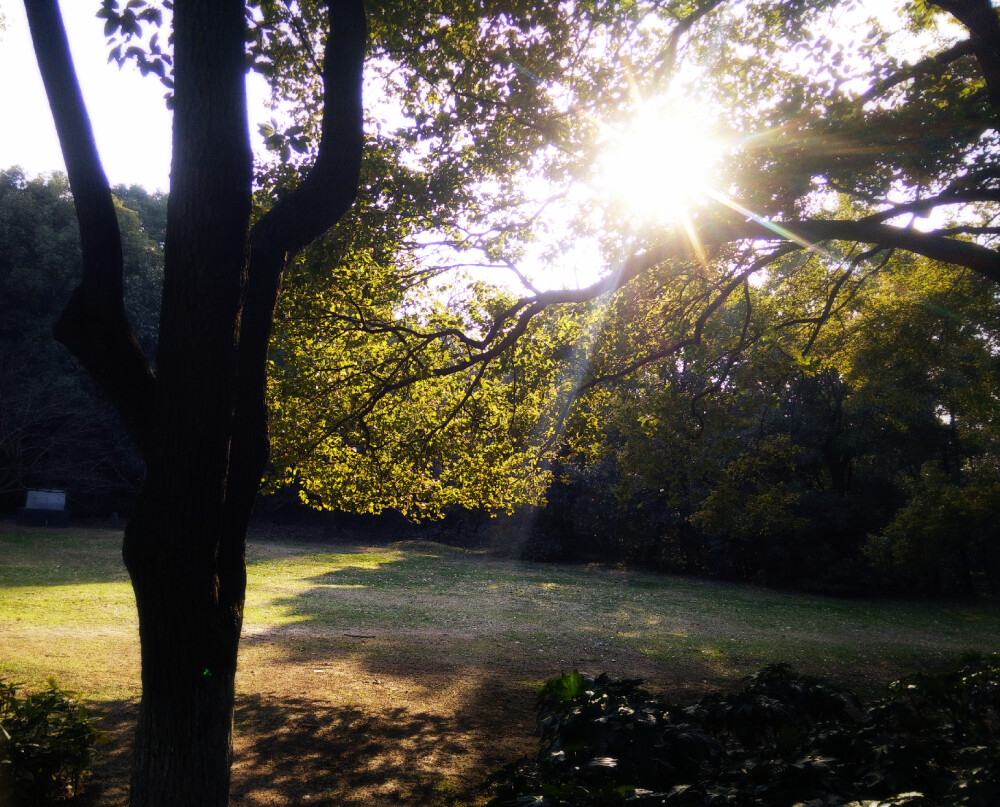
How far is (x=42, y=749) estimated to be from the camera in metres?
4.56

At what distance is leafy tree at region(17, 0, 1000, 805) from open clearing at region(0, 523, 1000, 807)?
2.26m

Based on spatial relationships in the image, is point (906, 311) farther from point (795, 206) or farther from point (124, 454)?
point (124, 454)

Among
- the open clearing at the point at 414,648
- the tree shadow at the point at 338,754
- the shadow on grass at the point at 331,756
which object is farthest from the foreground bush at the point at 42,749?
the tree shadow at the point at 338,754

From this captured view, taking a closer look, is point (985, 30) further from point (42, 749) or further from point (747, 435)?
point (747, 435)

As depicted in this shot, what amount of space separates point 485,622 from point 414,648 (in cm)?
329

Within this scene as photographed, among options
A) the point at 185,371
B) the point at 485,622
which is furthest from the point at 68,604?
the point at 185,371

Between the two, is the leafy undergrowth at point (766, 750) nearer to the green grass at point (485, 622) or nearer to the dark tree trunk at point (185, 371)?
the dark tree trunk at point (185, 371)

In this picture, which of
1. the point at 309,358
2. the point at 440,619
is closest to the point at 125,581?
the point at 440,619

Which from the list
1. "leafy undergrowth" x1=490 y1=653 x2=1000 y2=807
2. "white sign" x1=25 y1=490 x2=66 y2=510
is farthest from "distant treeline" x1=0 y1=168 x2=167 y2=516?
"leafy undergrowth" x1=490 y1=653 x2=1000 y2=807

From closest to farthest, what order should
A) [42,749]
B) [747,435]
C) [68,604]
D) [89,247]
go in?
1. [89,247]
2. [42,749]
3. [68,604]
4. [747,435]

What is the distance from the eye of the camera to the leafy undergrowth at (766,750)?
326 centimetres

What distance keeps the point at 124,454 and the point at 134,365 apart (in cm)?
3276

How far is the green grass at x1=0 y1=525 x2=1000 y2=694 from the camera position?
10133 mm

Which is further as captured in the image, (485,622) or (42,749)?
(485,622)
